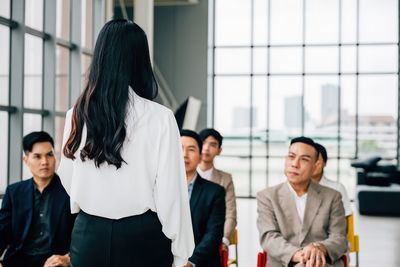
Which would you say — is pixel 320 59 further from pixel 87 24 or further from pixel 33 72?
pixel 33 72

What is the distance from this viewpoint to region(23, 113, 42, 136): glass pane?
7766 millimetres

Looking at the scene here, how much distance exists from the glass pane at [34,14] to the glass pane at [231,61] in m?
7.84

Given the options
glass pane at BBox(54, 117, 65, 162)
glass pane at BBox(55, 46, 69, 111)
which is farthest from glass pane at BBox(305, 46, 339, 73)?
glass pane at BBox(54, 117, 65, 162)

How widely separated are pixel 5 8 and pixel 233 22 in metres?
10.6

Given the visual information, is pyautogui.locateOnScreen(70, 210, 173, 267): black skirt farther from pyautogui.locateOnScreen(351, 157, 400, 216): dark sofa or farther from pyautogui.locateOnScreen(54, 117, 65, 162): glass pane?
pyautogui.locateOnScreen(351, 157, 400, 216): dark sofa

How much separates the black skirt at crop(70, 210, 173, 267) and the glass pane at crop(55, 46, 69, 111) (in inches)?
278

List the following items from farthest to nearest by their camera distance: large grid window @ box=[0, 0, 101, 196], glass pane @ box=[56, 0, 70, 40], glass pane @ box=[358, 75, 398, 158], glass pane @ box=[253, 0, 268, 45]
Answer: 1. glass pane @ box=[358, 75, 398, 158]
2. glass pane @ box=[253, 0, 268, 45]
3. glass pane @ box=[56, 0, 70, 40]
4. large grid window @ box=[0, 0, 101, 196]

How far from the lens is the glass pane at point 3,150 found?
7074 millimetres

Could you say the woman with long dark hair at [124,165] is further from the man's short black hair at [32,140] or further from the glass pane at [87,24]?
the glass pane at [87,24]

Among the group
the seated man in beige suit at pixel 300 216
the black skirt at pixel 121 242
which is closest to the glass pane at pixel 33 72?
the seated man in beige suit at pixel 300 216

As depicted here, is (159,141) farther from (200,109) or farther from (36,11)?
(200,109)

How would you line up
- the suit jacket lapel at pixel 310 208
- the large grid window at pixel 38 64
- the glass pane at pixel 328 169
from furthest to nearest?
the glass pane at pixel 328 169, the large grid window at pixel 38 64, the suit jacket lapel at pixel 310 208

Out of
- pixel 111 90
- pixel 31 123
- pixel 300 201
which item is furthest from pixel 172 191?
pixel 31 123

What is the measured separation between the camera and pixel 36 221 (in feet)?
13.3
